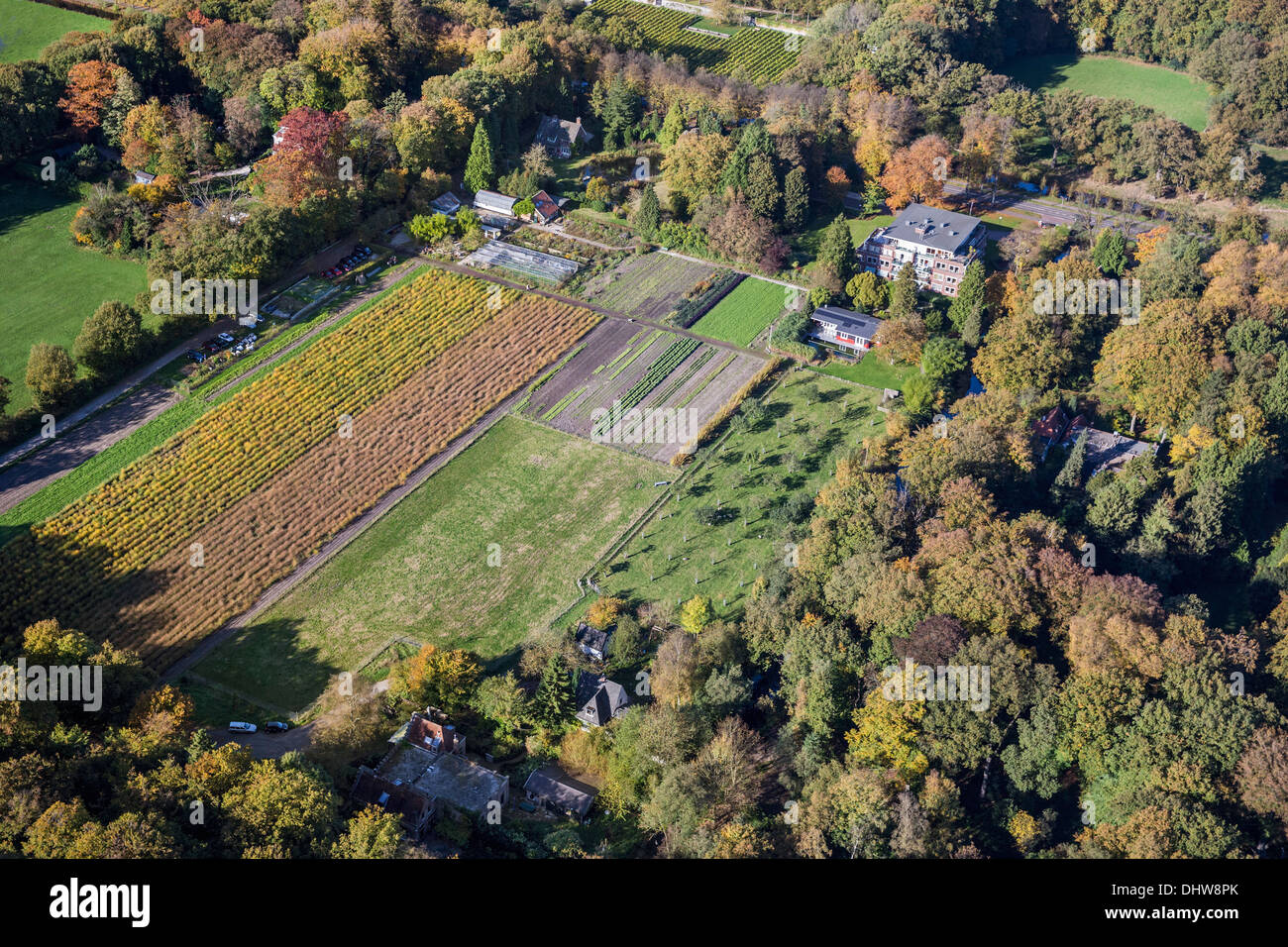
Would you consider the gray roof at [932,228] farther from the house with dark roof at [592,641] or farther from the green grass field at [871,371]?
the house with dark roof at [592,641]

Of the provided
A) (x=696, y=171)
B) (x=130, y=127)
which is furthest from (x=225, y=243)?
(x=696, y=171)

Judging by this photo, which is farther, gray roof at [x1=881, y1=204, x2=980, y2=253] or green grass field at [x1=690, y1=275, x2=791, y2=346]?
gray roof at [x1=881, y1=204, x2=980, y2=253]

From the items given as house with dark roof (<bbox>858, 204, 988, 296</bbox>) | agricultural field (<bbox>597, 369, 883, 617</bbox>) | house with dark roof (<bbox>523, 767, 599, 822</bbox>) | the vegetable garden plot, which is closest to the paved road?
the vegetable garden plot

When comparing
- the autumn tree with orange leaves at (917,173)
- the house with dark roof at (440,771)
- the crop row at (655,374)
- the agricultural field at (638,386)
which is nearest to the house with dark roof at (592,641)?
the house with dark roof at (440,771)

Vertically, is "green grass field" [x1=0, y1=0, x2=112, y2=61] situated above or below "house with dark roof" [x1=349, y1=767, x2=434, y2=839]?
above

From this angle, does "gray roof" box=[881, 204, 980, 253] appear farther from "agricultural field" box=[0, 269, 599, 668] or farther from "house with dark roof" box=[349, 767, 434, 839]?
"house with dark roof" box=[349, 767, 434, 839]

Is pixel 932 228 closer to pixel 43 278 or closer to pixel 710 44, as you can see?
pixel 710 44
